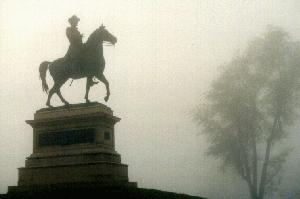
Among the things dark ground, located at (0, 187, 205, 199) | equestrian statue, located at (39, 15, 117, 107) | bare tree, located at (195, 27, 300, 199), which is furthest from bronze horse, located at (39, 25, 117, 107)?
bare tree, located at (195, 27, 300, 199)

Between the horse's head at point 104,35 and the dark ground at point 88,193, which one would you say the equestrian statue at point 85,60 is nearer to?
the horse's head at point 104,35

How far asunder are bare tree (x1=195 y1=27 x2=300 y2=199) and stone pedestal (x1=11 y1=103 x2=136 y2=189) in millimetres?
12455

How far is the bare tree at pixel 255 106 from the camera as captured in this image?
2850 cm

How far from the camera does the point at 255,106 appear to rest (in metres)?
28.8

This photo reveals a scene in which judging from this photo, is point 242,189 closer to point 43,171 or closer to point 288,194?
point 288,194

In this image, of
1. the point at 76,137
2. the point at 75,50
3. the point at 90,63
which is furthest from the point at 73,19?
the point at 76,137

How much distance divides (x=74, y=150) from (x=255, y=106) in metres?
14.9

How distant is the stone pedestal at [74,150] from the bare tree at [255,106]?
40.9 feet

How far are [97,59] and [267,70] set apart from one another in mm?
14992

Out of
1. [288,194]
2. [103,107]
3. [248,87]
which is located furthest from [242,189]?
[103,107]

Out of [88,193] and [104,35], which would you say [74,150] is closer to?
[88,193]

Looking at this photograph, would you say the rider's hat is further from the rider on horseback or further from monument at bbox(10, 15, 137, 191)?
the rider on horseback

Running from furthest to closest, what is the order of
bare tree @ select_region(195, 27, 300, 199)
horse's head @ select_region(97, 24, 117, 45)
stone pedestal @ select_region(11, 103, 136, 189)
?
bare tree @ select_region(195, 27, 300, 199) < horse's head @ select_region(97, 24, 117, 45) < stone pedestal @ select_region(11, 103, 136, 189)

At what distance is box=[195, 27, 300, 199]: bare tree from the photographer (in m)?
28.5
